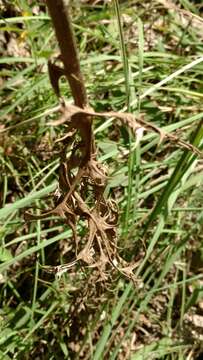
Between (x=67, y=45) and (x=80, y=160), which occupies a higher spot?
(x=67, y=45)

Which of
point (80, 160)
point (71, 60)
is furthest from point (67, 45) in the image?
point (80, 160)

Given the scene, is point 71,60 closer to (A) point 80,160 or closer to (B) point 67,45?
(B) point 67,45

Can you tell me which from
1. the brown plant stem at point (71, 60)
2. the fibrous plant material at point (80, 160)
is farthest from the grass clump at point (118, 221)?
the brown plant stem at point (71, 60)

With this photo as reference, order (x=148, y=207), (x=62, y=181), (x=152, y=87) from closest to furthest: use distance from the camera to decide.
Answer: (x=62, y=181) → (x=152, y=87) → (x=148, y=207)

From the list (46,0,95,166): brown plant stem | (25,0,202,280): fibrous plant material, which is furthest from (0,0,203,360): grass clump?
(46,0,95,166): brown plant stem

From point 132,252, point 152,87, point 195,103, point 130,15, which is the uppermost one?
point 130,15

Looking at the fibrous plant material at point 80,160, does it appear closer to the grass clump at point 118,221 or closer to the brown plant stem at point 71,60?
the brown plant stem at point 71,60

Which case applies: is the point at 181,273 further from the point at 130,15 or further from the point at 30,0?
the point at 30,0

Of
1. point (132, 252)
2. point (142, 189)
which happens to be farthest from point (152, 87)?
point (132, 252)
